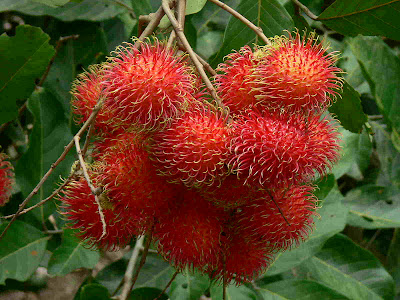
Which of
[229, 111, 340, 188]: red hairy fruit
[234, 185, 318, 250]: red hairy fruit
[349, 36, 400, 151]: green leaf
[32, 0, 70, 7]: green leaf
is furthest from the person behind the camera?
[349, 36, 400, 151]: green leaf

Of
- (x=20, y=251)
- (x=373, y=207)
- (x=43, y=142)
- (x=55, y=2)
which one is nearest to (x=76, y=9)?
(x=55, y=2)

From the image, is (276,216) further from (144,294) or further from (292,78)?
(144,294)

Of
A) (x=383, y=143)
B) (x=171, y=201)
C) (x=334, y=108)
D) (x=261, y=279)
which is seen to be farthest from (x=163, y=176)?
(x=383, y=143)

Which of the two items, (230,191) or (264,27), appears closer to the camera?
(230,191)

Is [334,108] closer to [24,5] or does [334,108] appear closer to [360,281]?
[360,281]

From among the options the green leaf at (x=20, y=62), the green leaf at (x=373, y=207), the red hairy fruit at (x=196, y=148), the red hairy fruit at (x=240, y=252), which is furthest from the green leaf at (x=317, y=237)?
the green leaf at (x=20, y=62)

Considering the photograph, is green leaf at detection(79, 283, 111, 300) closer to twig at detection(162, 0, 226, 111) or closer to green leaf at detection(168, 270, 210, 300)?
green leaf at detection(168, 270, 210, 300)

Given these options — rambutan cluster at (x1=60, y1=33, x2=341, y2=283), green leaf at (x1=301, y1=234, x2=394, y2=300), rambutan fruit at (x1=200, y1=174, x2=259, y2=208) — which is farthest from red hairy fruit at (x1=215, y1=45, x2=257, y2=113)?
green leaf at (x1=301, y1=234, x2=394, y2=300)

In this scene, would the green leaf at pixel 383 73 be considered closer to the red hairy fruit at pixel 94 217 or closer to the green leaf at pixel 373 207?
the green leaf at pixel 373 207
